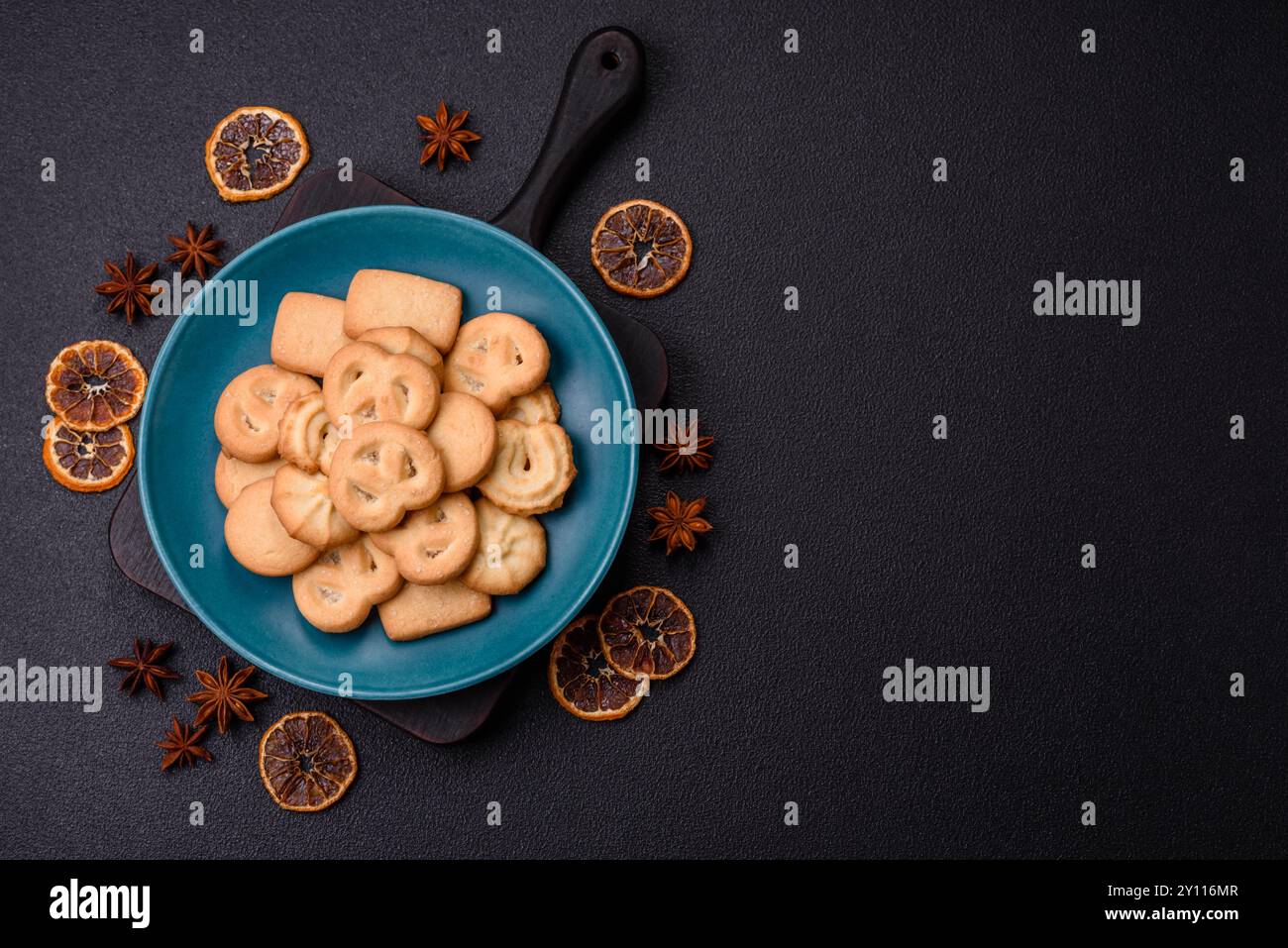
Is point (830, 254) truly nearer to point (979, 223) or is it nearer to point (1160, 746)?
point (979, 223)

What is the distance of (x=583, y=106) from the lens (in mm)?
2697

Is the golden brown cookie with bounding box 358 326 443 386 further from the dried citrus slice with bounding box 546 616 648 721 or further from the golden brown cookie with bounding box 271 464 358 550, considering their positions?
the dried citrus slice with bounding box 546 616 648 721

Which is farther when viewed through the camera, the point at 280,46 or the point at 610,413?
the point at 280,46

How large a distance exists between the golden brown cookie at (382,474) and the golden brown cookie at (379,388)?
0.04 meters

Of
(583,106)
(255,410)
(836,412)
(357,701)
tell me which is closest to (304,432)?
(255,410)

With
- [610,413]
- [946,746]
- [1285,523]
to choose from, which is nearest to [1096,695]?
[946,746]

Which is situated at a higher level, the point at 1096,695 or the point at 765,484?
the point at 765,484

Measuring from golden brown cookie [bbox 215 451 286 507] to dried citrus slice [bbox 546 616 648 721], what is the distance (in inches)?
34.0

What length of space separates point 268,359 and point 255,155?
676mm

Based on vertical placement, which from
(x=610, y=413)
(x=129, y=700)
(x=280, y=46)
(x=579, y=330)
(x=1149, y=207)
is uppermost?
(x=280, y=46)

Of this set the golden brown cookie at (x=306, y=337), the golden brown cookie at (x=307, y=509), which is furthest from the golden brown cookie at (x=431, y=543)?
the golden brown cookie at (x=306, y=337)

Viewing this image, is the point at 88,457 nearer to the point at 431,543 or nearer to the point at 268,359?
the point at 268,359

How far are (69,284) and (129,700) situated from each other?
1.18 meters

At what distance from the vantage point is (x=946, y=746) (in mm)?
2791
